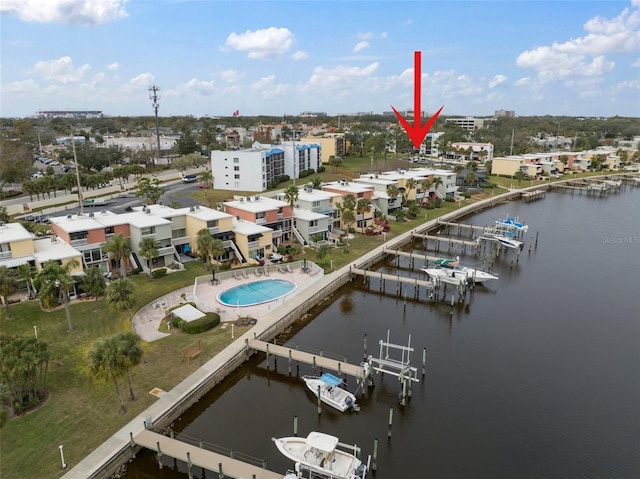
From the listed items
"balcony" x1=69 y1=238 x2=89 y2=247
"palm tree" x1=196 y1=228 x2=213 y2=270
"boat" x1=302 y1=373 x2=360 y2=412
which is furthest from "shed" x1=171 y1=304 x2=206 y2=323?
"balcony" x1=69 y1=238 x2=89 y2=247

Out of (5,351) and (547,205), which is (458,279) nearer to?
(5,351)

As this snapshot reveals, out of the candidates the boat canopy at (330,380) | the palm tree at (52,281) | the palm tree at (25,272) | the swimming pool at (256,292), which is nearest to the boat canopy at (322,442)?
the boat canopy at (330,380)

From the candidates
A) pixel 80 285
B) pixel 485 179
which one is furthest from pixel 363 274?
pixel 485 179

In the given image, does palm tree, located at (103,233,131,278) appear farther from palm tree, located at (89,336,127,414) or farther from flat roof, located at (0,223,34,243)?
palm tree, located at (89,336,127,414)

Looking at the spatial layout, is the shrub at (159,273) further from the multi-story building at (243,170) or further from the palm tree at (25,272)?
the multi-story building at (243,170)

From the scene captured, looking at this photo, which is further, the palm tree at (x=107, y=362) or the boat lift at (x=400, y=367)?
the boat lift at (x=400, y=367)

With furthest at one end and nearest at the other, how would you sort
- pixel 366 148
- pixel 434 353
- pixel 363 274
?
1. pixel 366 148
2. pixel 363 274
3. pixel 434 353

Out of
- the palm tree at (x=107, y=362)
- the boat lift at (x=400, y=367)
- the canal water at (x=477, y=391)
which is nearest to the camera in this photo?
the palm tree at (x=107, y=362)
